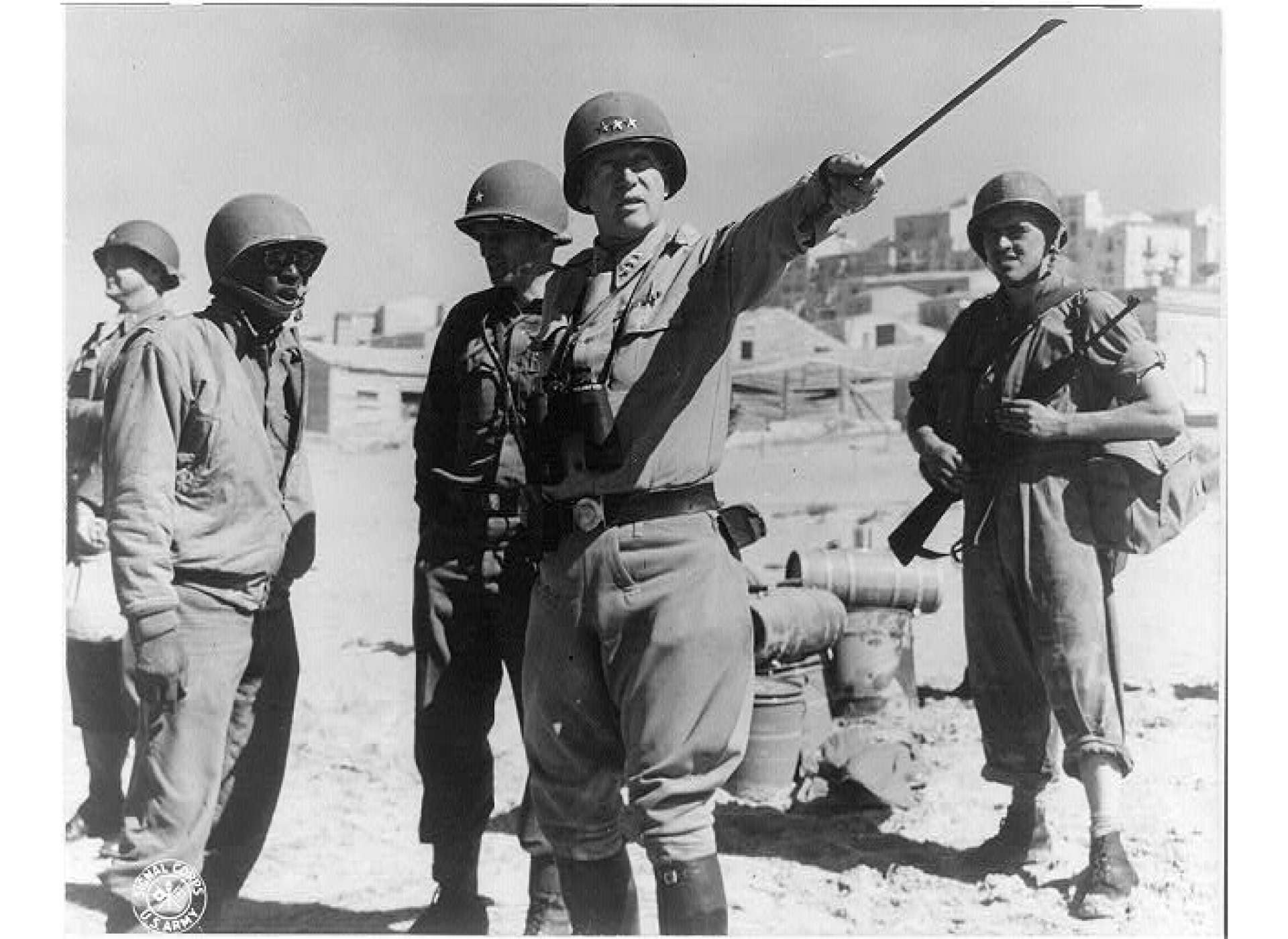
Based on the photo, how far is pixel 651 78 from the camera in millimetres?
5820

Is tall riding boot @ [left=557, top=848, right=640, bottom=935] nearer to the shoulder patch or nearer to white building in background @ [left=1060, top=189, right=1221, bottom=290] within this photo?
the shoulder patch

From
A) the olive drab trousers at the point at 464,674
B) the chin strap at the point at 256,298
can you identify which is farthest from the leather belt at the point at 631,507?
the chin strap at the point at 256,298

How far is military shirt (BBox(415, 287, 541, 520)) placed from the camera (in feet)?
18.6

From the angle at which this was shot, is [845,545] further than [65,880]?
Yes

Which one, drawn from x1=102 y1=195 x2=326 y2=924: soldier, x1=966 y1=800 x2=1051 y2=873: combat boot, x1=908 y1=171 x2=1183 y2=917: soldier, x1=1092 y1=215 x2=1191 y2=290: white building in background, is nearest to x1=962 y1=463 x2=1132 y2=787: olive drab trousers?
x1=908 y1=171 x2=1183 y2=917: soldier

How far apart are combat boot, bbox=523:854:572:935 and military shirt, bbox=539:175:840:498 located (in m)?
1.49

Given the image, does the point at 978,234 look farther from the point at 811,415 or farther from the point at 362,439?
the point at 362,439

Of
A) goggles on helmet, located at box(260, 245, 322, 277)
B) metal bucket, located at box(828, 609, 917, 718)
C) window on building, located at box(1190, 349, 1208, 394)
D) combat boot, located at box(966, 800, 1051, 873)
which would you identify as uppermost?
goggles on helmet, located at box(260, 245, 322, 277)

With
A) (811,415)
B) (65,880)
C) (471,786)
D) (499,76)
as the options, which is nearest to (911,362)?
(811,415)

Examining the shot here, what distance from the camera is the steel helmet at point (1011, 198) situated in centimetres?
568

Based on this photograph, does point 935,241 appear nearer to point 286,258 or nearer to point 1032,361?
point 1032,361

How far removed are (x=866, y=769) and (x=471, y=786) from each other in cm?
158

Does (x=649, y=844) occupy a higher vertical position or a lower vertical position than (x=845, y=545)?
lower

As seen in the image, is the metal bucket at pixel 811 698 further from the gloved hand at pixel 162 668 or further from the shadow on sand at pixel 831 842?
the gloved hand at pixel 162 668
